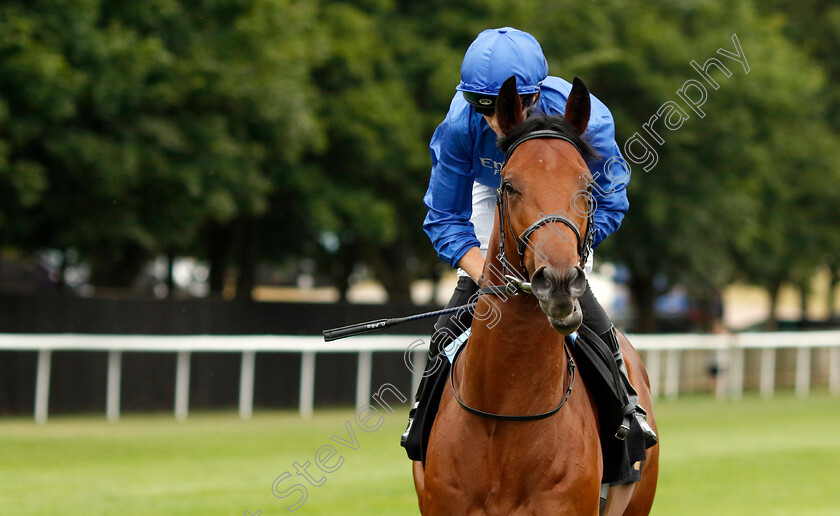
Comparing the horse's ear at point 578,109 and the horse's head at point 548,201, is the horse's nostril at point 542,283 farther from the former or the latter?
the horse's ear at point 578,109

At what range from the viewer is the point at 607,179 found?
4.54 m

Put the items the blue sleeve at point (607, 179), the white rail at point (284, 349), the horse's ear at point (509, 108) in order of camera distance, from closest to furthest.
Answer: the horse's ear at point (509, 108)
the blue sleeve at point (607, 179)
the white rail at point (284, 349)

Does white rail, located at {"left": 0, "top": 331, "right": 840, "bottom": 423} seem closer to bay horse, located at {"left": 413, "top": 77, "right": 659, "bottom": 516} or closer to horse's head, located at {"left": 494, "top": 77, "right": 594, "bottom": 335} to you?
bay horse, located at {"left": 413, "top": 77, "right": 659, "bottom": 516}

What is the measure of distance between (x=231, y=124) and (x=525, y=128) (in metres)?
12.1

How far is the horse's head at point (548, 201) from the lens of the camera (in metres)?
3.42

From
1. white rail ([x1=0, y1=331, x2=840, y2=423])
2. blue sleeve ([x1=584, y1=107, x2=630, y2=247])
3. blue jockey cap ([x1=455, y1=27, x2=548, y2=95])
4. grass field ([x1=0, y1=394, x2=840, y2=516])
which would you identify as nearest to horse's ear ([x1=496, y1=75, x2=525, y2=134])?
blue jockey cap ([x1=455, y1=27, x2=548, y2=95])

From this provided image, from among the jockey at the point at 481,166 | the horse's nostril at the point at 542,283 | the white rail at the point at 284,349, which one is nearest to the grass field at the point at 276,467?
the white rail at the point at 284,349

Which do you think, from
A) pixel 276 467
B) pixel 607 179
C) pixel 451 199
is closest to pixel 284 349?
pixel 276 467

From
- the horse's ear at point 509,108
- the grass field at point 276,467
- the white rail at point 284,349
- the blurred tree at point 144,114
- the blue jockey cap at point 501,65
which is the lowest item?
the grass field at point 276,467

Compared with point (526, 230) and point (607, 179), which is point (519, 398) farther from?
point (607, 179)

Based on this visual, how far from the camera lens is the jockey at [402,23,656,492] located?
14.2 ft

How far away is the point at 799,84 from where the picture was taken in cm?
2191

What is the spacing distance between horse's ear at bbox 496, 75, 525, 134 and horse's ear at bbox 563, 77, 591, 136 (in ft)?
0.54

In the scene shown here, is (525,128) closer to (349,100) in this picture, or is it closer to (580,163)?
(580,163)
